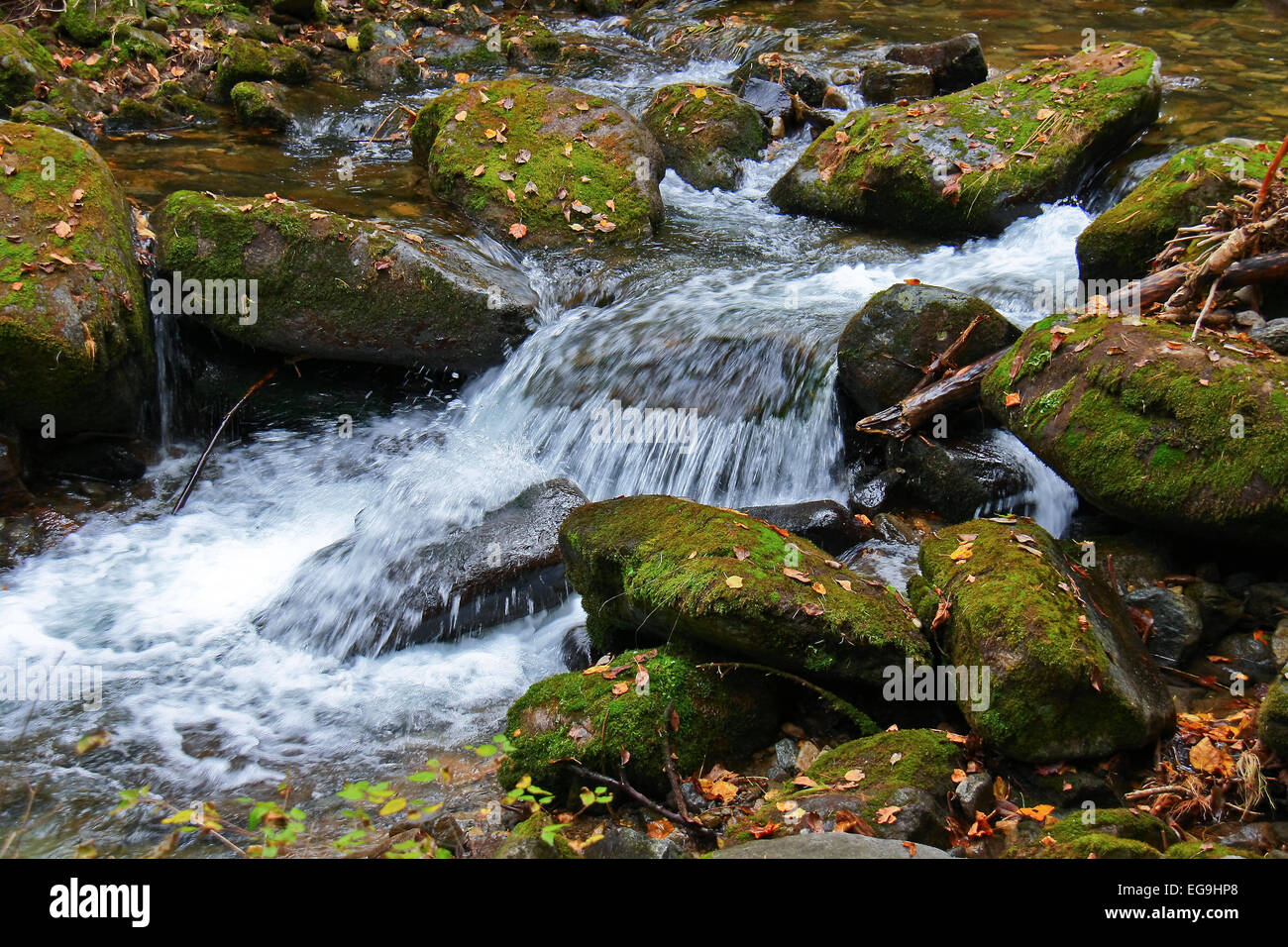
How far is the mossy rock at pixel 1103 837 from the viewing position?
3285 millimetres

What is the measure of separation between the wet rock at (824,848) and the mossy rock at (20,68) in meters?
11.8

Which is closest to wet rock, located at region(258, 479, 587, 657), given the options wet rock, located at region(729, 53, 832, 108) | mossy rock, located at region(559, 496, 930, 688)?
mossy rock, located at region(559, 496, 930, 688)

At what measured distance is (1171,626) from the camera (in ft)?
16.5

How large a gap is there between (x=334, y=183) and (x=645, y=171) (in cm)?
336

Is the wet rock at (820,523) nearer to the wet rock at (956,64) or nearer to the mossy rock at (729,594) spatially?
the mossy rock at (729,594)

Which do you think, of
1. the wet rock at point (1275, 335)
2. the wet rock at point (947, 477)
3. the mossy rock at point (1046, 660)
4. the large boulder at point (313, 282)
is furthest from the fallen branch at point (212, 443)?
the wet rock at point (1275, 335)

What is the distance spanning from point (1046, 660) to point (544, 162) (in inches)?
292

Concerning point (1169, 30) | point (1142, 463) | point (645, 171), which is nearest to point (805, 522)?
point (1142, 463)

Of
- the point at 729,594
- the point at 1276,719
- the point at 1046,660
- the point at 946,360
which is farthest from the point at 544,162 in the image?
the point at 1276,719

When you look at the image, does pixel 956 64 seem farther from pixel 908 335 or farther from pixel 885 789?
pixel 885 789

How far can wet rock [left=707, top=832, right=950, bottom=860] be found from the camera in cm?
289

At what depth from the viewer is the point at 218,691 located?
5.38 m
